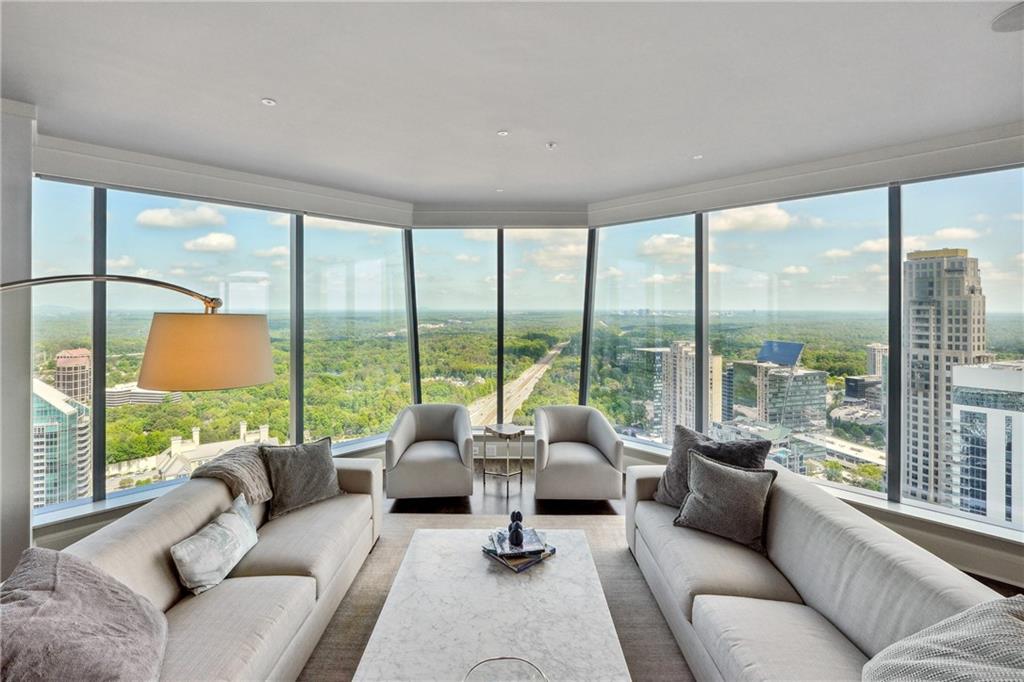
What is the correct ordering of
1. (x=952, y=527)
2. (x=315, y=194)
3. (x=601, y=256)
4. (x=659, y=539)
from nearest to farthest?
(x=659, y=539) < (x=952, y=527) < (x=315, y=194) < (x=601, y=256)

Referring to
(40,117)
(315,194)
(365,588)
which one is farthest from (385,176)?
(365,588)

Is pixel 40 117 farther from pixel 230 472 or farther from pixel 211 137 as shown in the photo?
pixel 230 472

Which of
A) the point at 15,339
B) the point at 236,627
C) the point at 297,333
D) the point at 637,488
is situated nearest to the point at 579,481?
the point at 637,488

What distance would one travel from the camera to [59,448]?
10.3ft

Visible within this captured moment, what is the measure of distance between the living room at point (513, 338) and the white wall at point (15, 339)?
0.06 ft

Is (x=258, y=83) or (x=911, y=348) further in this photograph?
(x=911, y=348)

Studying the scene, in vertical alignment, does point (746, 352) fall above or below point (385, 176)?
below

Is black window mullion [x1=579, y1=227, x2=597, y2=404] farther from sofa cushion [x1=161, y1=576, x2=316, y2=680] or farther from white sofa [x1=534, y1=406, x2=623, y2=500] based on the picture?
sofa cushion [x1=161, y1=576, x2=316, y2=680]

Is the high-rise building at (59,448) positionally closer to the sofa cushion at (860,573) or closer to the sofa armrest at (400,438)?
the sofa armrest at (400,438)

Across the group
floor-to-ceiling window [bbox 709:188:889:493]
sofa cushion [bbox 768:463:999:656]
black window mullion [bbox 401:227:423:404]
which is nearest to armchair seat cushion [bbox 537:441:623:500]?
floor-to-ceiling window [bbox 709:188:889:493]

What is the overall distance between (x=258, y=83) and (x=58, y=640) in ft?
7.82

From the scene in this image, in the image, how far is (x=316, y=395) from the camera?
4.48 meters

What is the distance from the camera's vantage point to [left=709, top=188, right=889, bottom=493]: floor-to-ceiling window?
3.42m

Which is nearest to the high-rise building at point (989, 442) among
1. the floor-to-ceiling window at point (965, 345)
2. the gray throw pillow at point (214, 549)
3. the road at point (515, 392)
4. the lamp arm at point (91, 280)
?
the floor-to-ceiling window at point (965, 345)
